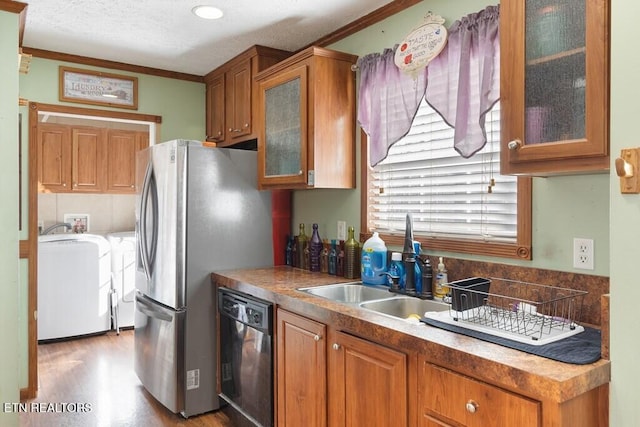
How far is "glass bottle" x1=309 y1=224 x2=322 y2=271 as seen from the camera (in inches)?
119

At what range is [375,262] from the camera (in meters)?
2.49

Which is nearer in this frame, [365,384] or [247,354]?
[365,384]

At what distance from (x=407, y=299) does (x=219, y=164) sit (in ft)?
4.77

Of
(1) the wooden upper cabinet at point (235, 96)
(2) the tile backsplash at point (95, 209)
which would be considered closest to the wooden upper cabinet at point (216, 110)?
(1) the wooden upper cabinet at point (235, 96)

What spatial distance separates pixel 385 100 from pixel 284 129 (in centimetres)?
67

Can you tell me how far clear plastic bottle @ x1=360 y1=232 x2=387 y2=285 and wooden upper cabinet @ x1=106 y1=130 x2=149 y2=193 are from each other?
376 centimetres

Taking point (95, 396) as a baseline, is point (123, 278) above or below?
above

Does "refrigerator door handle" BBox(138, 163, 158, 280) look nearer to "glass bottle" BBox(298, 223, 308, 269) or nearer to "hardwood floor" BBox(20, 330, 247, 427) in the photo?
"hardwood floor" BBox(20, 330, 247, 427)

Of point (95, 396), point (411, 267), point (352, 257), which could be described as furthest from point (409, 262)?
point (95, 396)

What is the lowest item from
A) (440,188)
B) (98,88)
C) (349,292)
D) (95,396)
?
(95,396)

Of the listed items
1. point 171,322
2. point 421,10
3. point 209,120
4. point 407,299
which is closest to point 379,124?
point 421,10

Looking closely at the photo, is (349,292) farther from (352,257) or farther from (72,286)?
(72,286)

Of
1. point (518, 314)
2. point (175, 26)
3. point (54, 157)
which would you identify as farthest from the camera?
point (54, 157)

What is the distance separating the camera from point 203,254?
112 inches
